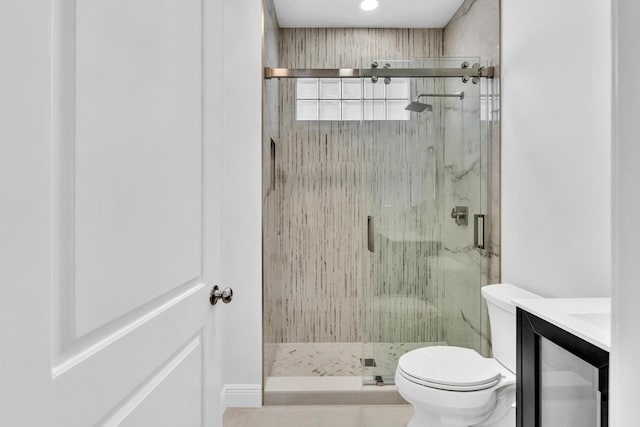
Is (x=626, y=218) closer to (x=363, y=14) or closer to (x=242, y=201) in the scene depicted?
(x=242, y=201)

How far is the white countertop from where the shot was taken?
95 cm

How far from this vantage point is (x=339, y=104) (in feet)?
10.1

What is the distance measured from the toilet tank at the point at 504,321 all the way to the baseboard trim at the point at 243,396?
1298 mm

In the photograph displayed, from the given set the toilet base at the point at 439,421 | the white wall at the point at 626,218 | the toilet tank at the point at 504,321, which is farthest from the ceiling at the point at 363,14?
the toilet base at the point at 439,421

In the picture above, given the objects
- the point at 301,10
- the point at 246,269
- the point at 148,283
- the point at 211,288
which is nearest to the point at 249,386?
Result: the point at 246,269

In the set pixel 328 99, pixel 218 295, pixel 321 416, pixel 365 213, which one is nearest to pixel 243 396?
pixel 321 416

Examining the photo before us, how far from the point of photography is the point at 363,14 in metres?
2.98

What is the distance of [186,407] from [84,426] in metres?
0.44

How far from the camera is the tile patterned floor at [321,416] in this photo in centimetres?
212

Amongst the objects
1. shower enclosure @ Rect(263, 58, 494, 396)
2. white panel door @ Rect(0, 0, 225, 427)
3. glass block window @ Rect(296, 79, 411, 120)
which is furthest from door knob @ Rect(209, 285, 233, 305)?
glass block window @ Rect(296, 79, 411, 120)

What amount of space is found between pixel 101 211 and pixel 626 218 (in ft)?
2.77

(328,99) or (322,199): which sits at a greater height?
(328,99)

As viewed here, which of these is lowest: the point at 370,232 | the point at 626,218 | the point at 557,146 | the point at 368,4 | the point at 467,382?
the point at 467,382

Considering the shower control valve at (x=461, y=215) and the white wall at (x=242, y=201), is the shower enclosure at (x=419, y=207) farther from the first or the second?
the white wall at (x=242, y=201)
